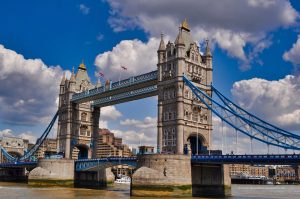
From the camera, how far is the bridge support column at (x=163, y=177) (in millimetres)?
50719

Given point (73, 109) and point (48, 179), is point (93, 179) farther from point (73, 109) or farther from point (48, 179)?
point (73, 109)

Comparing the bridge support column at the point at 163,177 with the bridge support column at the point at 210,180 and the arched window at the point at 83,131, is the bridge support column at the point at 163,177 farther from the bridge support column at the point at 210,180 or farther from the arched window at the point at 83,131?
the arched window at the point at 83,131

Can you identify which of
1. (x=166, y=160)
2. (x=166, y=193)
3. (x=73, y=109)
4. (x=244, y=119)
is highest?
(x=73, y=109)

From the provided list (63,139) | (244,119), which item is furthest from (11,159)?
(244,119)

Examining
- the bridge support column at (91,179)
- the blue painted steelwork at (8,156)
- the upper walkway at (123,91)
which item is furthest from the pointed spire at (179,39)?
the blue painted steelwork at (8,156)

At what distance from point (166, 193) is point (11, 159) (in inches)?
2925

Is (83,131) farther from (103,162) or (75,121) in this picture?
(103,162)

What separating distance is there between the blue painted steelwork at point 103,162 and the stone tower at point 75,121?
325 inches

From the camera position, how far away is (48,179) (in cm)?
7431

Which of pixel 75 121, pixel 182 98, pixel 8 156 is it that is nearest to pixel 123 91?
pixel 182 98

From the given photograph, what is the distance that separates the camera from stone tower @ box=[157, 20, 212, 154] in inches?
2379

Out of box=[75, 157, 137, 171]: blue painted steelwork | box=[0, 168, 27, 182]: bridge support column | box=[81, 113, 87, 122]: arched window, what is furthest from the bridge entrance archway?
box=[0, 168, 27, 182]: bridge support column

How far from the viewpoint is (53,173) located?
75.1 metres

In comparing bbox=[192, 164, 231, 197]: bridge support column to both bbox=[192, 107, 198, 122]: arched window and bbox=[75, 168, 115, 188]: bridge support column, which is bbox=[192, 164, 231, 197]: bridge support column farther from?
bbox=[75, 168, 115, 188]: bridge support column
